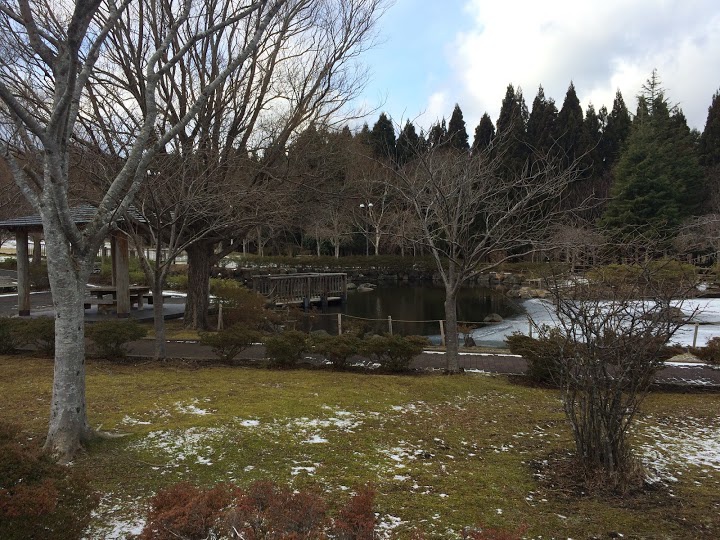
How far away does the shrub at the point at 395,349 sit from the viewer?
929 cm

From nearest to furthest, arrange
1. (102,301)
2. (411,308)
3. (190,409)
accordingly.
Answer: (190,409) < (102,301) < (411,308)

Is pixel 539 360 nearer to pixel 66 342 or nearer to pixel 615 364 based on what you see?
pixel 615 364

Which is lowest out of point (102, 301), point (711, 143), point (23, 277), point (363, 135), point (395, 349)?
point (395, 349)

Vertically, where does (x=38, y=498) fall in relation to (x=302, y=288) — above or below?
below

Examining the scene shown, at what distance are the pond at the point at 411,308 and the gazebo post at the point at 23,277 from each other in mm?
9370

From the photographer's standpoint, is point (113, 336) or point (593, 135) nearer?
point (113, 336)

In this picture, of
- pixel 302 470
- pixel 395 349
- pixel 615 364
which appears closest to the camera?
pixel 302 470

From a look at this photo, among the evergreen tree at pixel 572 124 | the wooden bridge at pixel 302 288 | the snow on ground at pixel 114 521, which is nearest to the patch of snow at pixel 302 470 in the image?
the snow on ground at pixel 114 521

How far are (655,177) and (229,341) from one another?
34478 millimetres

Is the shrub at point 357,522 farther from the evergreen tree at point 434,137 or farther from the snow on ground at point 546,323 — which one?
the snow on ground at point 546,323

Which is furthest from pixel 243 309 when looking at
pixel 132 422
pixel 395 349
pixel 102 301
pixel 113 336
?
pixel 132 422

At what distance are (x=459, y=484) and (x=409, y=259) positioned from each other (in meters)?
38.5

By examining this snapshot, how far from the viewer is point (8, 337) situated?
33.8 ft

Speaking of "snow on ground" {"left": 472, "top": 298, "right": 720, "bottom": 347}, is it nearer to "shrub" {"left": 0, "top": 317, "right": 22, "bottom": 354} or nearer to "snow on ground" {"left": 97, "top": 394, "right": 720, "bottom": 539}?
"snow on ground" {"left": 97, "top": 394, "right": 720, "bottom": 539}
